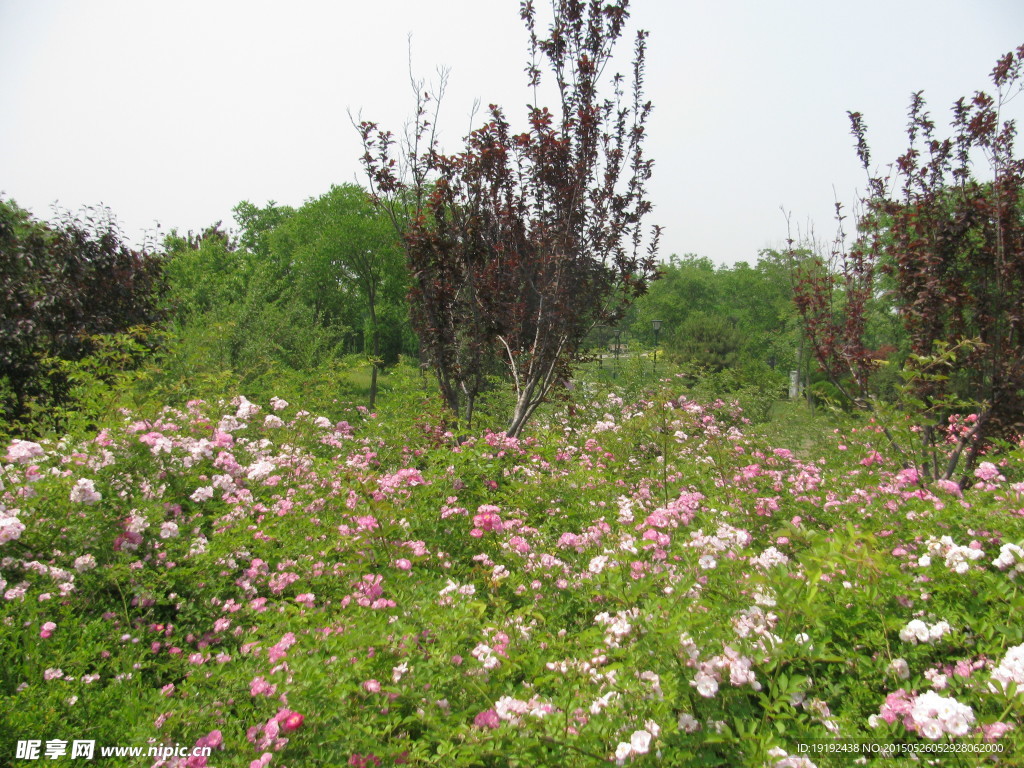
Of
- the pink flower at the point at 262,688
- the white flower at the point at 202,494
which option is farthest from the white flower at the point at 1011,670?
the white flower at the point at 202,494

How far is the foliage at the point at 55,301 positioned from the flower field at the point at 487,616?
392 cm

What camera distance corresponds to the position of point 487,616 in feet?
8.15

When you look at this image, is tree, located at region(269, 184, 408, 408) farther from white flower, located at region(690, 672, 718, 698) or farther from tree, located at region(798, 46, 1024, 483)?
white flower, located at region(690, 672, 718, 698)

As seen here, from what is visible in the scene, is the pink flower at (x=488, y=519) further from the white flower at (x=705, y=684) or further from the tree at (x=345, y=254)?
the tree at (x=345, y=254)

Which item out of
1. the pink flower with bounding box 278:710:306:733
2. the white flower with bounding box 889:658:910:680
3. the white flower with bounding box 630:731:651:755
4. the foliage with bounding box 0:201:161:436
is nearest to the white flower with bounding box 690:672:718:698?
the white flower with bounding box 630:731:651:755

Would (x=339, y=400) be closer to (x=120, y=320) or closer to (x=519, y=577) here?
Result: (x=120, y=320)

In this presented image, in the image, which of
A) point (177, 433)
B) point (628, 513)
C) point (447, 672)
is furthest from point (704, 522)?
point (177, 433)

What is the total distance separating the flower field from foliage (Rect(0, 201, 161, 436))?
154 inches

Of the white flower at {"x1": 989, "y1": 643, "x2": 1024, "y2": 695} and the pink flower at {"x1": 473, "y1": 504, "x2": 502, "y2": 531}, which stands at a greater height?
the white flower at {"x1": 989, "y1": 643, "x2": 1024, "y2": 695}

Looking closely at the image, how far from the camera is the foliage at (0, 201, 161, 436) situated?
6551mm

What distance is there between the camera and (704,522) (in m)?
2.84

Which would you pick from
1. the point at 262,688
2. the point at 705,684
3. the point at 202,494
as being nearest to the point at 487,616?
the point at 262,688

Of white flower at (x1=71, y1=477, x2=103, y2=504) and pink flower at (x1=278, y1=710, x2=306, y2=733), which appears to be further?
white flower at (x1=71, y1=477, x2=103, y2=504)

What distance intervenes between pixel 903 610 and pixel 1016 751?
2.48ft
